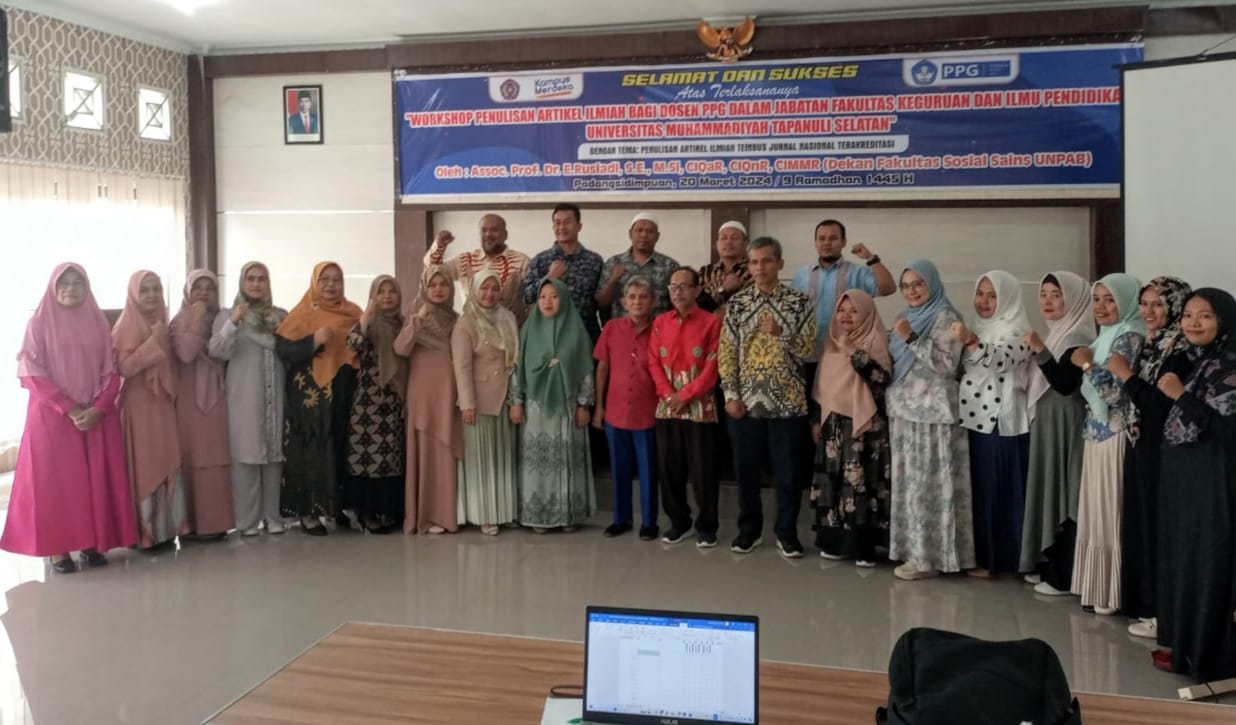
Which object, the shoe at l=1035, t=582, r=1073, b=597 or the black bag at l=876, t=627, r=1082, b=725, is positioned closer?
the black bag at l=876, t=627, r=1082, b=725

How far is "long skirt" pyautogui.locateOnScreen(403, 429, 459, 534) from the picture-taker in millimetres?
5539

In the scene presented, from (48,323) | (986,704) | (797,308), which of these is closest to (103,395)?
(48,323)

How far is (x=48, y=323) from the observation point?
16.1ft

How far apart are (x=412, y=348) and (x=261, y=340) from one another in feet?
2.50

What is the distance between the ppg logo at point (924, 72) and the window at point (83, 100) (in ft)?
17.3

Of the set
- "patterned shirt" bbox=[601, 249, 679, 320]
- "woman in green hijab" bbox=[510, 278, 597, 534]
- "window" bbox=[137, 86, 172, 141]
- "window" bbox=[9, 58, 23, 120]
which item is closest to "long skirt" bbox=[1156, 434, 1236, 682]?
"patterned shirt" bbox=[601, 249, 679, 320]

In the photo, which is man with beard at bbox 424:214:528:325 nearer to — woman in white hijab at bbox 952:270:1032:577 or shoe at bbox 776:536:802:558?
shoe at bbox 776:536:802:558

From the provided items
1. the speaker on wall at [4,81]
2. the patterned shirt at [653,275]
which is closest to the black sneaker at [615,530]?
the patterned shirt at [653,275]

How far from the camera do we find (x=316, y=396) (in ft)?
17.9

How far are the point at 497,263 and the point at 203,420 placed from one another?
179cm

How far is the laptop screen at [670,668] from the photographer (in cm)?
176

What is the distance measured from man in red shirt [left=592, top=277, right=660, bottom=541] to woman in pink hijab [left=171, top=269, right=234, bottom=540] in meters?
1.96

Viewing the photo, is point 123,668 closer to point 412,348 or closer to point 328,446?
point 328,446

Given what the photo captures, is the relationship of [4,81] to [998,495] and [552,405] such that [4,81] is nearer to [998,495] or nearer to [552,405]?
[552,405]
